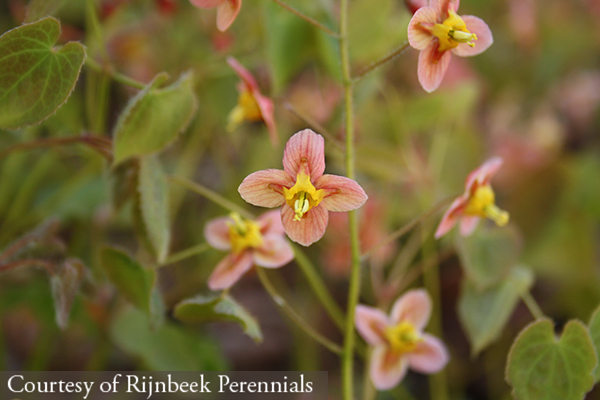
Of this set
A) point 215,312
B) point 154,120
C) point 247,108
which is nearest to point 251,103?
point 247,108

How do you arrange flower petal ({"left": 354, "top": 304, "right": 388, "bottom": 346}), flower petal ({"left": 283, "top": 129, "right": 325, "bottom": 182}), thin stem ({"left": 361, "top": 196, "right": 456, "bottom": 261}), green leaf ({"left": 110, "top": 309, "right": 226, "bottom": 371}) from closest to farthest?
1. flower petal ({"left": 283, "top": 129, "right": 325, "bottom": 182})
2. thin stem ({"left": 361, "top": 196, "right": 456, "bottom": 261})
3. flower petal ({"left": 354, "top": 304, "right": 388, "bottom": 346})
4. green leaf ({"left": 110, "top": 309, "right": 226, "bottom": 371})

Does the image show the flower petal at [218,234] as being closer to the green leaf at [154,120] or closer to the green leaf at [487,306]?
the green leaf at [154,120]

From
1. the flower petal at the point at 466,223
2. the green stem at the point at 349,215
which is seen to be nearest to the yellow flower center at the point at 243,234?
the green stem at the point at 349,215

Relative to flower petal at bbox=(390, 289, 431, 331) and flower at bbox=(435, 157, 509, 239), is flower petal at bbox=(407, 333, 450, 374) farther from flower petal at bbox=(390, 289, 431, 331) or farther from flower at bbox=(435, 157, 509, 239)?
flower at bbox=(435, 157, 509, 239)

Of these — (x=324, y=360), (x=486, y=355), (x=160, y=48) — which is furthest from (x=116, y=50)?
(x=486, y=355)

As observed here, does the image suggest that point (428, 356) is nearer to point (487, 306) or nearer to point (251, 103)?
point (487, 306)

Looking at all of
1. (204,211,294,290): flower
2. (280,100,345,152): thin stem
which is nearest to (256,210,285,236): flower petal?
(204,211,294,290): flower

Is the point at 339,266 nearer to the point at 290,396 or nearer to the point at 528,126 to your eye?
the point at 290,396
